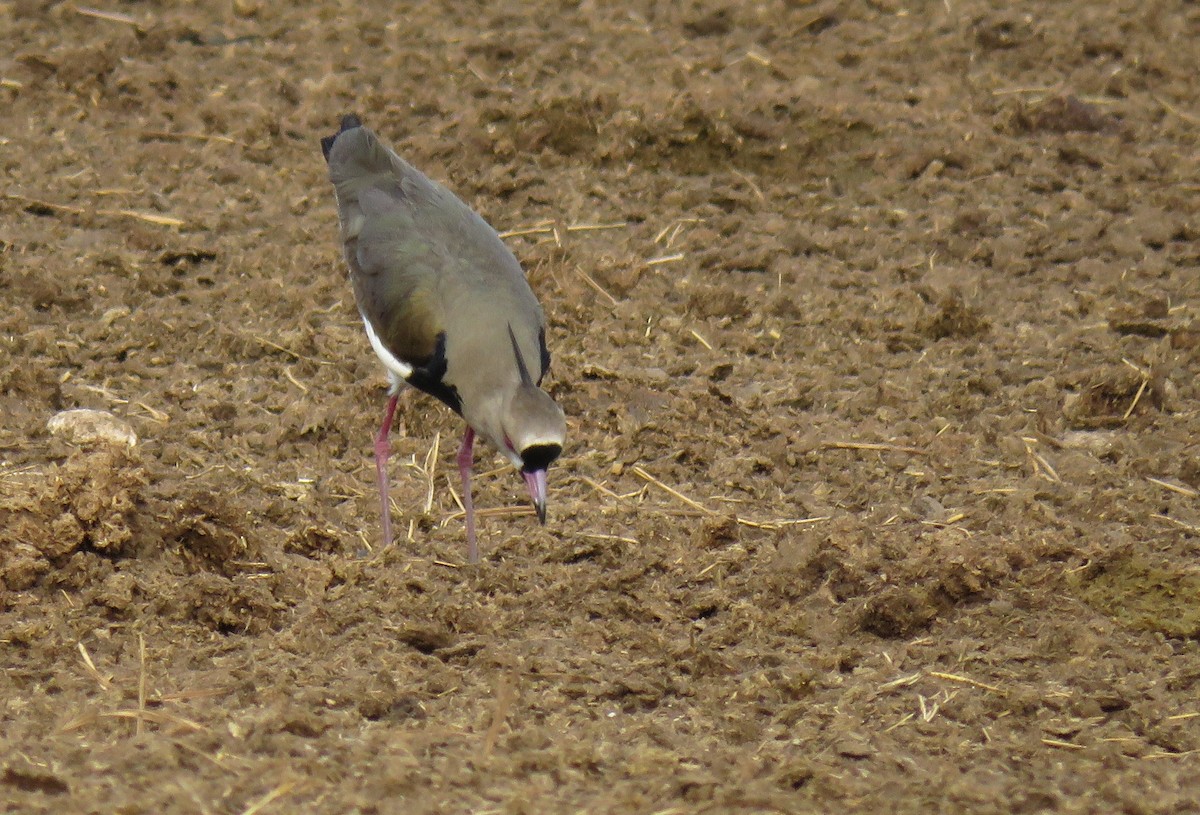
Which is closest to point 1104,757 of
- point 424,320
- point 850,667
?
point 850,667

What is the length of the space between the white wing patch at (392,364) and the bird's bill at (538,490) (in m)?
0.82

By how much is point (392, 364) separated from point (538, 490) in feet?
3.39

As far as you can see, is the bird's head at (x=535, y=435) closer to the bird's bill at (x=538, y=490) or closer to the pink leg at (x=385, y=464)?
the bird's bill at (x=538, y=490)

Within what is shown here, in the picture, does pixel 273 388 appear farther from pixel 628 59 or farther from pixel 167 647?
pixel 628 59

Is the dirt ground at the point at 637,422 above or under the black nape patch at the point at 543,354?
under

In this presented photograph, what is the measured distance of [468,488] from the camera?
6090 millimetres

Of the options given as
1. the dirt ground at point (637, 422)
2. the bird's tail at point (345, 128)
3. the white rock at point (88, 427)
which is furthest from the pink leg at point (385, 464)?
the bird's tail at point (345, 128)

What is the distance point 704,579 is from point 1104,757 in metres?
1.63

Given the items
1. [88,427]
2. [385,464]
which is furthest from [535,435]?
[88,427]

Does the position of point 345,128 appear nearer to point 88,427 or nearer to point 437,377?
point 437,377

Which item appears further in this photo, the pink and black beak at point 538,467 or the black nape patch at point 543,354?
the black nape patch at point 543,354

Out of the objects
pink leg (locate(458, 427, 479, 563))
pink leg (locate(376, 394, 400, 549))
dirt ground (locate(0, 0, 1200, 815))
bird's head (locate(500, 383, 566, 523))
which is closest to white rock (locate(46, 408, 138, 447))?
dirt ground (locate(0, 0, 1200, 815))

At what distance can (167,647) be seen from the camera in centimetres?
516

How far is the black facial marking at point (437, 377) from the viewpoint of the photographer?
5988 millimetres
